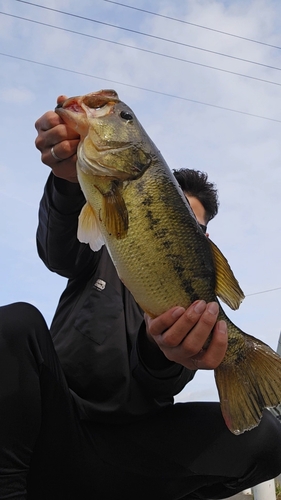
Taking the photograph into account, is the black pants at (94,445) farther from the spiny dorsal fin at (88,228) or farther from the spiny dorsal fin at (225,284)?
the spiny dorsal fin at (225,284)

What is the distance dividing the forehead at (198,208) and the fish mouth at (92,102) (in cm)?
149

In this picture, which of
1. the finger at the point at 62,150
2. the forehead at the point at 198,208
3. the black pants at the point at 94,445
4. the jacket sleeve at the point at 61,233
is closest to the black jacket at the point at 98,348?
the jacket sleeve at the point at 61,233

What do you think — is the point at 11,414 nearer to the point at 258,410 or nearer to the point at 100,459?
the point at 100,459

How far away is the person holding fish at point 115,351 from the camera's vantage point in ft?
6.18

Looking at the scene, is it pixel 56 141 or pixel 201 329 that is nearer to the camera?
pixel 201 329

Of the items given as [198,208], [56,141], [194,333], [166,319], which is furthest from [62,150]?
[198,208]

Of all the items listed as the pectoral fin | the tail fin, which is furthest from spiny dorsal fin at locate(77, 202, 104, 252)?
the tail fin

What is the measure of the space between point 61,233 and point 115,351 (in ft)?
2.08

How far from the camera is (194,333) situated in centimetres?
188

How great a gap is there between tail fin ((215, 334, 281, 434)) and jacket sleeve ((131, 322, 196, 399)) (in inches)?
15.3

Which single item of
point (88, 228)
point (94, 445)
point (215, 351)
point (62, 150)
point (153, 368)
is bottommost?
point (94, 445)

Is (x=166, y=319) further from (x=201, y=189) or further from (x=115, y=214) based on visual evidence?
(x=201, y=189)

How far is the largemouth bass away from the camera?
6.17ft

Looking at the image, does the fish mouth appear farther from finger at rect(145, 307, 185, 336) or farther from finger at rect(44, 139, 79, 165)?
finger at rect(145, 307, 185, 336)
